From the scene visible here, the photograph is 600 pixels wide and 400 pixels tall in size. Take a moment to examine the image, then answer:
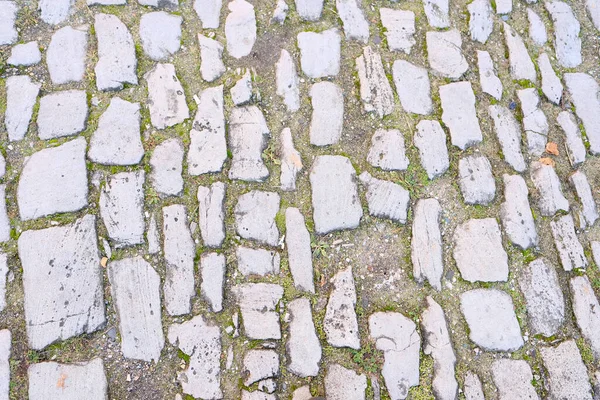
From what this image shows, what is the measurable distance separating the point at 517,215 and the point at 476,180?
294 mm

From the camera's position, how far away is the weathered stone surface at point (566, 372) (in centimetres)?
271

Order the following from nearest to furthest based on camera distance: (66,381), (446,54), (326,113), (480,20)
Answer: (66,381) → (326,113) → (446,54) → (480,20)

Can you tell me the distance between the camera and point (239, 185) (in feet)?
9.53

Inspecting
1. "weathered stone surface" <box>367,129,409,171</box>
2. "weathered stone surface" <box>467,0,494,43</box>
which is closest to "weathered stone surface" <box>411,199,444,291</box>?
"weathered stone surface" <box>367,129,409,171</box>

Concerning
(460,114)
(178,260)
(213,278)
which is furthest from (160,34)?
(460,114)

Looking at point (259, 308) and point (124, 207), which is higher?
point (124, 207)

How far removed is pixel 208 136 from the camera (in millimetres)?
2988

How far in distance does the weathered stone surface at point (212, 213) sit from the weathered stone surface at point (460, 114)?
53.9 inches

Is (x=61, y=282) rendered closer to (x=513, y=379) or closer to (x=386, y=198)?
(x=386, y=198)

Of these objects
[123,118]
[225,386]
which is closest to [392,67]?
[123,118]

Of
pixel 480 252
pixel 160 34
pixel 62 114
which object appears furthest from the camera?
pixel 160 34

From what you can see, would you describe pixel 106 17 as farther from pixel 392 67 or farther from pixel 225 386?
pixel 225 386

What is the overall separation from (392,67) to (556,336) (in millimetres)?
1767

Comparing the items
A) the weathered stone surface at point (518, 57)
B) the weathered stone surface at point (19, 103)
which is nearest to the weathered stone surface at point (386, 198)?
the weathered stone surface at point (518, 57)
